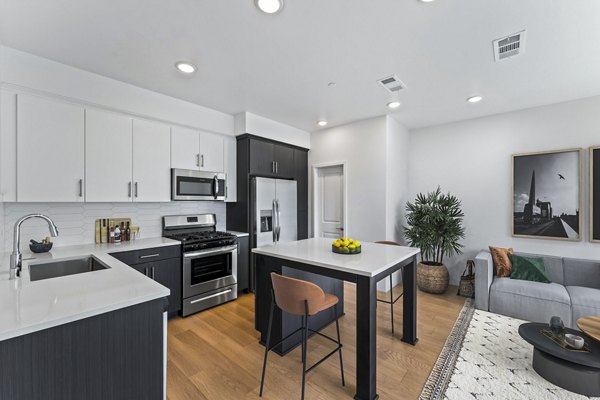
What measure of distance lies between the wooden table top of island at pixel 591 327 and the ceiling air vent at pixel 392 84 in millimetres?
2696

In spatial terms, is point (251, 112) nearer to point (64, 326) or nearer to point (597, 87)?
point (64, 326)

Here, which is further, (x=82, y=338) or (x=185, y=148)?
(x=185, y=148)

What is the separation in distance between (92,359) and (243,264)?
8.75ft

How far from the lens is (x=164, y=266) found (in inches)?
120

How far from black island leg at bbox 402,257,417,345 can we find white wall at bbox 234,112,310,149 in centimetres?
283

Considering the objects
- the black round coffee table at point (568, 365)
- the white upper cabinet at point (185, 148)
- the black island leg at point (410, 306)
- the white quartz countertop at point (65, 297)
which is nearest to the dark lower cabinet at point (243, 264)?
the white upper cabinet at point (185, 148)

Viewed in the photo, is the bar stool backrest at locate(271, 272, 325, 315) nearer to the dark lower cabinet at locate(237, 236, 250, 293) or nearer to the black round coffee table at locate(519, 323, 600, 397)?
the black round coffee table at locate(519, 323, 600, 397)

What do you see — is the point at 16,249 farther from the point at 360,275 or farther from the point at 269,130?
the point at 269,130

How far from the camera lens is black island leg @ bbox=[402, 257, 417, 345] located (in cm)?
256

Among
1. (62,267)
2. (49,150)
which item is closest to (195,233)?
(62,267)

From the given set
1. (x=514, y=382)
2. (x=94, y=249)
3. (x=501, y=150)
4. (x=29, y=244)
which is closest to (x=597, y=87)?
(x=501, y=150)

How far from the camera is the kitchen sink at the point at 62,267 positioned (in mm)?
2145

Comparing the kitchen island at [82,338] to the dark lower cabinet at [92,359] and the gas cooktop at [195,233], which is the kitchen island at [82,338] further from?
the gas cooktop at [195,233]

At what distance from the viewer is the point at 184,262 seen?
10.4 ft
